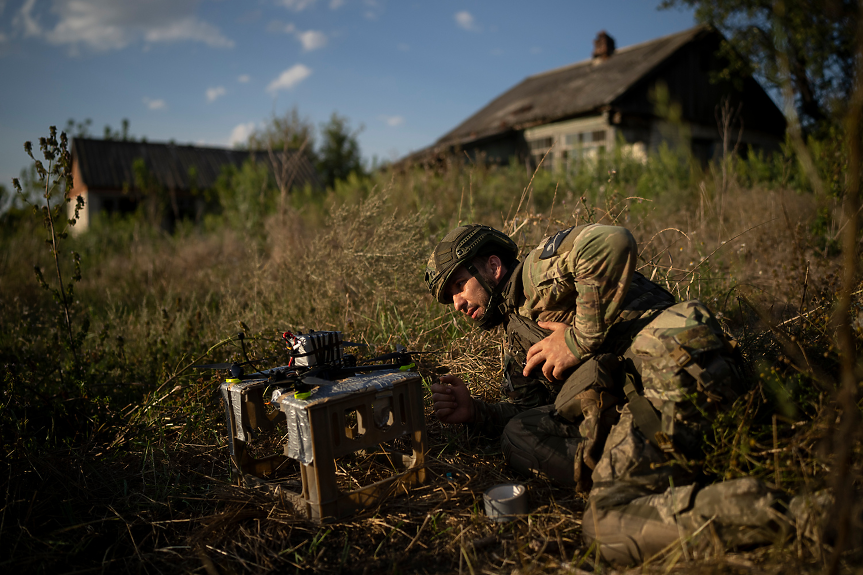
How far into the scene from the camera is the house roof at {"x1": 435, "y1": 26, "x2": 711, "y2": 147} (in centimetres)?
1620

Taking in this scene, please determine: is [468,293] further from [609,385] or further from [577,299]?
[609,385]

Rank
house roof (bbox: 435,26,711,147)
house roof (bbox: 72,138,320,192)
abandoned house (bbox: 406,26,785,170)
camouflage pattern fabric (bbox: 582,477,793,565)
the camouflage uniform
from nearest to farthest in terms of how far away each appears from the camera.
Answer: camouflage pattern fabric (bbox: 582,477,793,565) < the camouflage uniform < abandoned house (bbox: 406,26,785,170) < house roof (bbox: 435,26,711,147) < house roof (bbox: 72,138,320,192)

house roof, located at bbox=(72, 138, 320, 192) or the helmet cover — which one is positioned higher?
house roof, located at bbox=(72, 138, 320, 192)

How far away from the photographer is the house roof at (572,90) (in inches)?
638

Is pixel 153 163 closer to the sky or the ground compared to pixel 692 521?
closer to the sky

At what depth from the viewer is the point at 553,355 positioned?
99.0 inches

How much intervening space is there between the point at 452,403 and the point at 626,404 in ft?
3.10

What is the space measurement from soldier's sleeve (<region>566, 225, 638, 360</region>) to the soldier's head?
62 centimetres

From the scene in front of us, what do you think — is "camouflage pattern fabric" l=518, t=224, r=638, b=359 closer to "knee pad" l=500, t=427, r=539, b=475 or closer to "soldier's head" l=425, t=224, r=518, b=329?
"soldier's head" l=425, t=224, r=518, b=329

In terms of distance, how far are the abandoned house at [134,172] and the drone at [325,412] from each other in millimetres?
19297

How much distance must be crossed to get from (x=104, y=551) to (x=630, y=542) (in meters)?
2.26

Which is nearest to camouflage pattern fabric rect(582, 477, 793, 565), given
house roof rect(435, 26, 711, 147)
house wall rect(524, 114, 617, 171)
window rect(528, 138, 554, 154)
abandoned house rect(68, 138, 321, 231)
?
house wall rect(524, 114, 617, 171)

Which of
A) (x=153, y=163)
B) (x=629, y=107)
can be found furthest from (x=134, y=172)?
(x=629, y=107)

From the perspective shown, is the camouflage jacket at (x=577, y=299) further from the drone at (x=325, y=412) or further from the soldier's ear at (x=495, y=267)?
the drone at (x=325, y=412)
